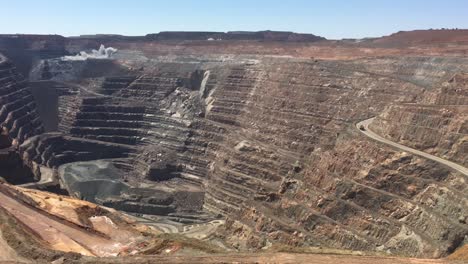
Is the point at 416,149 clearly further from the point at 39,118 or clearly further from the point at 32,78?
the point at 32,78

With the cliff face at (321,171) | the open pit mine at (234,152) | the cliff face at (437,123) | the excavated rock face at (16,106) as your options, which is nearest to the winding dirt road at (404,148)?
the open pit mine at (234,152)

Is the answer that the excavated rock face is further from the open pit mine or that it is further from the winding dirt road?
the winding dirt road

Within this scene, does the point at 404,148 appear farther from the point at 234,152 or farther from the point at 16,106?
the point at 16,106

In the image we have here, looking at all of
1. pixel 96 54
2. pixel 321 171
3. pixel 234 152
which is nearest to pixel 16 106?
pixel 96 54

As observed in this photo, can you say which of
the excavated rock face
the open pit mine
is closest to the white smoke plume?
the open pit mine

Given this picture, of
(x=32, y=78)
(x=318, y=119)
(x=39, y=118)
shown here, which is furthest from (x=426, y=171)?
(x=32, y=78)

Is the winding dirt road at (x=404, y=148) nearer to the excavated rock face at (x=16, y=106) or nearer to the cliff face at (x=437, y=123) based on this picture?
the cliff face at (x=437, y=123)
